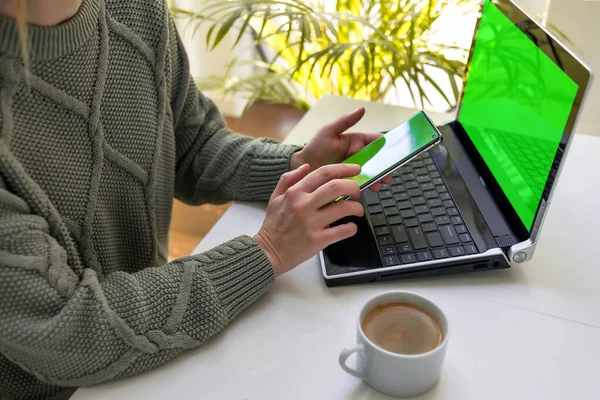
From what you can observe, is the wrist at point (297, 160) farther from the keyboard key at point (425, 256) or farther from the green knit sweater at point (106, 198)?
the keyboard key at point (425, 256)

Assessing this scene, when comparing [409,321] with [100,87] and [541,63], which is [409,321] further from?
[100,87]

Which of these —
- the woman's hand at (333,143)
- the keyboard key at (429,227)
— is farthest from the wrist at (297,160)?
the keyboard key at (429,227)

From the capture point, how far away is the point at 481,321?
62 cm

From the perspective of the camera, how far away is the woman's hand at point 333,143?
2.68ft

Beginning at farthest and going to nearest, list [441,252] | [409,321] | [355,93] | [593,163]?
[355,93] < [593,163] < [441,252] < [409,321]

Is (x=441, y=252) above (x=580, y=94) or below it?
below

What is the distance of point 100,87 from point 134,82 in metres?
0.06

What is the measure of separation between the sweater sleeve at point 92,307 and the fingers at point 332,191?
119mm

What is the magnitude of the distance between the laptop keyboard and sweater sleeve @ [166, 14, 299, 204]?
15 cm

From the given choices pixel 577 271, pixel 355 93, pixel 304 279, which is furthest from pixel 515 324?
pixel 355 93

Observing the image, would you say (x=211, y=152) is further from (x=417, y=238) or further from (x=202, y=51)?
(x=202, y=51)

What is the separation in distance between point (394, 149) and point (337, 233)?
0.14 m

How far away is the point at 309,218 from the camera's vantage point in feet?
2.17

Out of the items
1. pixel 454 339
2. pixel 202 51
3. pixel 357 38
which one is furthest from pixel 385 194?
pixel 202 51
